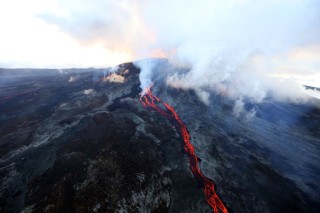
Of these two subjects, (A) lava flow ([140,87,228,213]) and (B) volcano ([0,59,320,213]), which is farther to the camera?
(A) lava flow ([140,87,228,213])

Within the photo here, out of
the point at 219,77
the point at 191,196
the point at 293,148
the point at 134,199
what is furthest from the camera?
the point at 219,77

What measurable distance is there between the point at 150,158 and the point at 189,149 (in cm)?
785

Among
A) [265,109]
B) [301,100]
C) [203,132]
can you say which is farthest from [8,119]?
[301,100]

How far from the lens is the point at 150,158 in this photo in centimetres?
2952

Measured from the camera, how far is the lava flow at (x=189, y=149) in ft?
75.5

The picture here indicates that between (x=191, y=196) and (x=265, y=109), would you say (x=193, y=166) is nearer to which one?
(x=191, y=196)

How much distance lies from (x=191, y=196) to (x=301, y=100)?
82355 mm

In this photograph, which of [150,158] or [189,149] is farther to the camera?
[189,149]

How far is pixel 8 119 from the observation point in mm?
41531

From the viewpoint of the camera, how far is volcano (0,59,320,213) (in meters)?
22.2

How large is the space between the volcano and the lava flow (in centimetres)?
14

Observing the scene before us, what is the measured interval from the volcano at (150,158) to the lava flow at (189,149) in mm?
139

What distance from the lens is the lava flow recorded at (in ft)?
75.5

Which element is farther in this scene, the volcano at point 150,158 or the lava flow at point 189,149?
the lava flow at point 189,149
